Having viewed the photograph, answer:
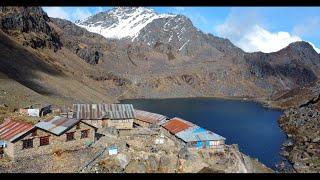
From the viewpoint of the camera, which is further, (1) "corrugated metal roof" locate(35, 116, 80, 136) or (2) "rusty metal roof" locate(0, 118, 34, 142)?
(1) "corrugated metal roof" locate(35, 116, 80, 136)

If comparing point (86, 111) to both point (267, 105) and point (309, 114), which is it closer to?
point (309, 114)

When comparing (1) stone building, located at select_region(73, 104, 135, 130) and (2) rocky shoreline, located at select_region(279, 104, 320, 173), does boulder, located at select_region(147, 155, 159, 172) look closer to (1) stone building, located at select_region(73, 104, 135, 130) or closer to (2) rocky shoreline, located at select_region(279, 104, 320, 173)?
(1) stone building, located at select_region(73, 104, 135, 130)

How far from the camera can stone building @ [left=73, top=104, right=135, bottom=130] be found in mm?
52375

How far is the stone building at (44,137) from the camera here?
3284 cm

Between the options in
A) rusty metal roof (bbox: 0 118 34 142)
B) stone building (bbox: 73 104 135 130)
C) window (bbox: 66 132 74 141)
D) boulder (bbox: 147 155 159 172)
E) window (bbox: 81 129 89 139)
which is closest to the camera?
rusty metal roof (bbox: 0 118 34 142)

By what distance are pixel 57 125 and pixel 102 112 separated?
55.5 feet

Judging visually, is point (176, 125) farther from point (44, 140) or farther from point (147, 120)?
point (44, 140)

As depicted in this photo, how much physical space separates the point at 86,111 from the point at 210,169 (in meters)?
21.7

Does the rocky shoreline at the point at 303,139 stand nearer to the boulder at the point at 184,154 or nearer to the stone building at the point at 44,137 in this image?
the boulder at the point at 184,154

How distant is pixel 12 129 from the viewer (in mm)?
34969

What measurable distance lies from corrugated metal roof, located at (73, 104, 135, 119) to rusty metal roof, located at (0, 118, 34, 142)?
15.6 m

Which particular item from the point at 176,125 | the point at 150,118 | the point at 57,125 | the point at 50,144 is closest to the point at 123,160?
the point at 50,144

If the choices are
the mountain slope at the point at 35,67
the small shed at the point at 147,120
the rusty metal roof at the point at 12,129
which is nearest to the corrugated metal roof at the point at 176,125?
the small shed at the point at 147,120
